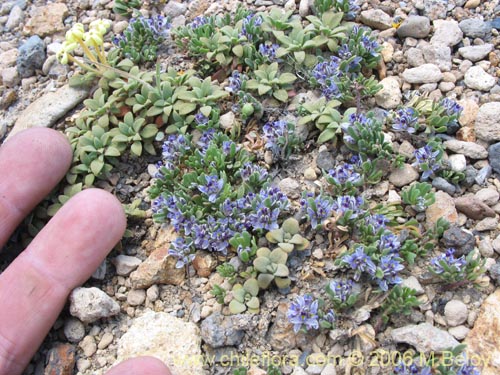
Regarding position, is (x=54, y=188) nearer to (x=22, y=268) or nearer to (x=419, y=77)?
(x=22, y=268)

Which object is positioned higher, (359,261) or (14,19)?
(14,19)

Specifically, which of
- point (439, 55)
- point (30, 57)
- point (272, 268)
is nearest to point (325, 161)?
point (272, 268)

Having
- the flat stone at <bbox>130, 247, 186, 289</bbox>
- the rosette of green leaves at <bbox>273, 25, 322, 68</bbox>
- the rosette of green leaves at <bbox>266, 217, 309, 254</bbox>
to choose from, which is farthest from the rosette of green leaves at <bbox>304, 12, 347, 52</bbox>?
the flat stone at <bbox>130, 247, 186, 289</bbox>

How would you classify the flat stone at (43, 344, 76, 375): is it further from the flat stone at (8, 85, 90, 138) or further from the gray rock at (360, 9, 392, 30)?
the gray rock at (360, 9, 392, 30)

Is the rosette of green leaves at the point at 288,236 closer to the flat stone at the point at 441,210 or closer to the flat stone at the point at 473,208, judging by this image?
the flat stone at the point at 441,210

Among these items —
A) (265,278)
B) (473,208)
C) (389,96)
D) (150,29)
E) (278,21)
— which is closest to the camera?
(265,278)

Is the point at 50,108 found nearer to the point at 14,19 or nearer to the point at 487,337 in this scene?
the point at 14,19

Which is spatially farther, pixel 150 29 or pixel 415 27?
pixel 150 29
